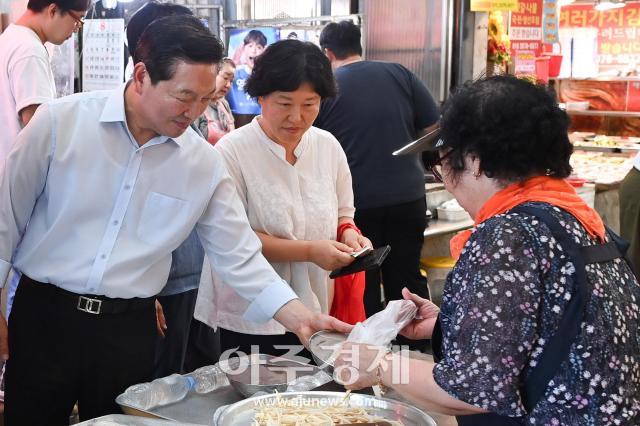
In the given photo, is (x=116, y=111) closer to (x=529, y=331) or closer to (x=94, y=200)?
(x=94, y=200)

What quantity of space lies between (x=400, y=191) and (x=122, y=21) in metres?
2.13

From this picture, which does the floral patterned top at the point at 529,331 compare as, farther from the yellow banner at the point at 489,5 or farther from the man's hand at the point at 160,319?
the yellow banner at the point at 489,5

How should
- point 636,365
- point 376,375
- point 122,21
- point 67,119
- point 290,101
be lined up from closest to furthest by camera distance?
1. point 636,365
2. point 376,375
3. point 67,119
4. point 290,101
5. point 122,21

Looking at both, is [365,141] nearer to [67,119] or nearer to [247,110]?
[247,110]

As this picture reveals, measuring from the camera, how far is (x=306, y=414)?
6.32ft

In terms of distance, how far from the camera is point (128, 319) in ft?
7.33

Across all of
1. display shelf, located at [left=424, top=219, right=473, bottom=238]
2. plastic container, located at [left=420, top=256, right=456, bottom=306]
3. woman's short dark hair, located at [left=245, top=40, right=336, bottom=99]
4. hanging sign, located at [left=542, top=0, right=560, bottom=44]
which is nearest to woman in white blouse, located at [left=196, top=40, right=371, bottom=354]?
woman's short dark hair, located at [left=245, top=40, right=336, bottom=99]

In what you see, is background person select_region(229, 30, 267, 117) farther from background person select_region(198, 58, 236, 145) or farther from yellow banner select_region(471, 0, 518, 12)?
yellow banner select_region(471, 0, 518, 12)

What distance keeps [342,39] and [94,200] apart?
259cm

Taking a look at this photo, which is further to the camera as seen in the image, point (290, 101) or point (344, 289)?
point (344, 289)

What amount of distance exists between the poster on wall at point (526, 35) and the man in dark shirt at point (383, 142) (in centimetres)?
411

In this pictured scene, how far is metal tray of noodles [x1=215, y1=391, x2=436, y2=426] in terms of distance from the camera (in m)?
1.89

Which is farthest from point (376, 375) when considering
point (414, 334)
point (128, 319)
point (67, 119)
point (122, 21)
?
point (122, 21)

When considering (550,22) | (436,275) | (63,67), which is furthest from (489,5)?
(63,67)
